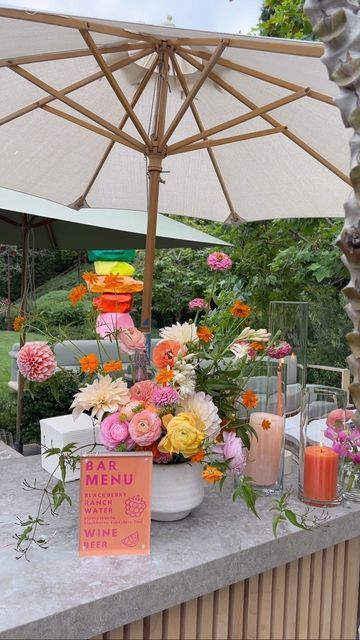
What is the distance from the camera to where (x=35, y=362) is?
0.97 meters

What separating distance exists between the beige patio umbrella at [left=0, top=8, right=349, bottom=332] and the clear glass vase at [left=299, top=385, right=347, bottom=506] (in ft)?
2.85

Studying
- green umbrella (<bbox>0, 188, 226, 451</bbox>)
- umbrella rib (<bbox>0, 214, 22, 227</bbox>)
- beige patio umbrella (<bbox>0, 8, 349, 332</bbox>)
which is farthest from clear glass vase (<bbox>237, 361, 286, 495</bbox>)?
umbrella rib (<bbox>0, 214, 22, 227</bbox>)

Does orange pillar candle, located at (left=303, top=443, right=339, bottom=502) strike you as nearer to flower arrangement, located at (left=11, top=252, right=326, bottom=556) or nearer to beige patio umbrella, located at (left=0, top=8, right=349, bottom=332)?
flower arrangement, located at (left=11, top=252, right=326, bottom=556)

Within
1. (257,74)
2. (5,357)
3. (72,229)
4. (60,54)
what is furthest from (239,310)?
(5,357)

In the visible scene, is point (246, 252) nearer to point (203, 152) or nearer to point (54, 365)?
point (203, 152)

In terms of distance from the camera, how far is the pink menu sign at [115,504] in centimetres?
91

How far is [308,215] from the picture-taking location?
3.07 m

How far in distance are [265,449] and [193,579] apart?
1.15 ft

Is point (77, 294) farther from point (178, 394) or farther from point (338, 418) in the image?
point (338, 418)

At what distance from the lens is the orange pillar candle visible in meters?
1.12

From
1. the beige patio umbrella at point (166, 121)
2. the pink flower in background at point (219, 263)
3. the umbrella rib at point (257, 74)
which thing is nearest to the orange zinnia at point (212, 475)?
the pink flower in background at point (219, 263)

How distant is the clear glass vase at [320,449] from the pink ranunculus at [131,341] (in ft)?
1.19

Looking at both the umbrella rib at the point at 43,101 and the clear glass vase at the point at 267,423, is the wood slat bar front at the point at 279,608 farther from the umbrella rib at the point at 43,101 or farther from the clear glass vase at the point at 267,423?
the umbrella rib at the point at 43,101

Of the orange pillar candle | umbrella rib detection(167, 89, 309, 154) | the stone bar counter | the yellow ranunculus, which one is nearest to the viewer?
the stone bar counter
